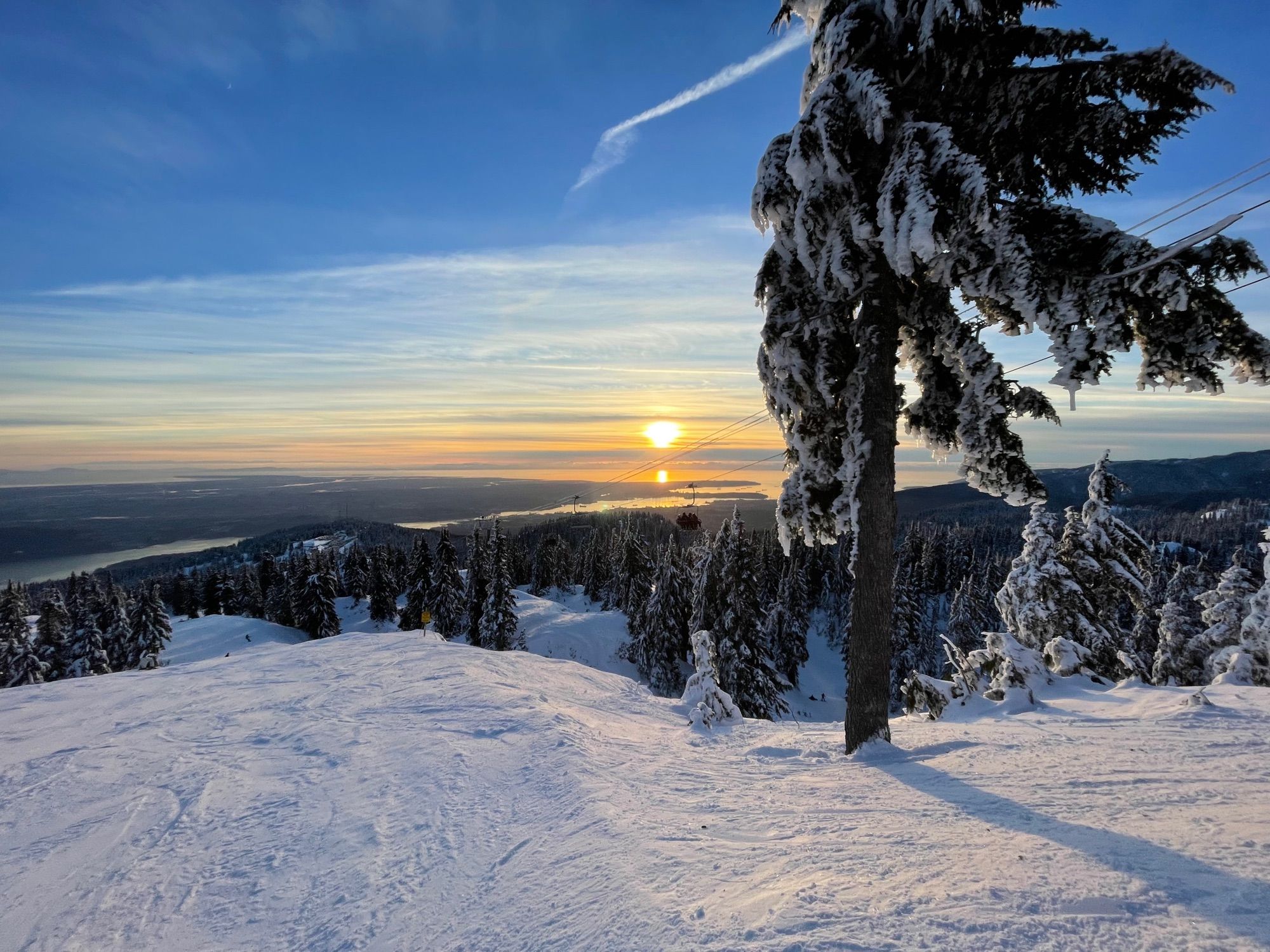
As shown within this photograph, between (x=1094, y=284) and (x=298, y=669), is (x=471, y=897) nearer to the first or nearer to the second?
(x=1094, y=284)

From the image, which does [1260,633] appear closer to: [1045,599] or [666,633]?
[1045,599]

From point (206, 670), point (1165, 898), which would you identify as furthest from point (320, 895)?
point (206, 670)

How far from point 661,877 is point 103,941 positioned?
3.90 m

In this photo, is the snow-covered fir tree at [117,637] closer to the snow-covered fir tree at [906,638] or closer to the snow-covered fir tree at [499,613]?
the snow-covered fir tree at [499,613]

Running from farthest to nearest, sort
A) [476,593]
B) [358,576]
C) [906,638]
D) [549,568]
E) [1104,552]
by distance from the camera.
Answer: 1. [549,568]
2. [358,576]
3. [906,638]
4. [476,593]
5. [1104,552]

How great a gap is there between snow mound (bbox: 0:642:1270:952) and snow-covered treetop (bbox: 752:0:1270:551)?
12.4 feet

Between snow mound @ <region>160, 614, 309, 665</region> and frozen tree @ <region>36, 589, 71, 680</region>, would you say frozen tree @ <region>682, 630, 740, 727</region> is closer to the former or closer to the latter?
snow mound @ <region>160, 614, 309, 665</region>

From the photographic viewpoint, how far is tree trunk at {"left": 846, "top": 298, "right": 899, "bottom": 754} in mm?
8141

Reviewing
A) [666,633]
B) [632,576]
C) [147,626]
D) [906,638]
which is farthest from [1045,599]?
[147,626]

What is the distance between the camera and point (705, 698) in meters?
11.1

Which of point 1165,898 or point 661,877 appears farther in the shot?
point 661,877

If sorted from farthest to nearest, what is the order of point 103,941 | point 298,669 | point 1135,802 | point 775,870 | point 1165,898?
point 298,669 → point 1135,802 → point 775,870 → point 103,941 → point 1165,898

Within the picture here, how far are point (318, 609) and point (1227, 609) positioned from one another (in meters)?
63.2

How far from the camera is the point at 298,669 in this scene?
12273 millimetres
